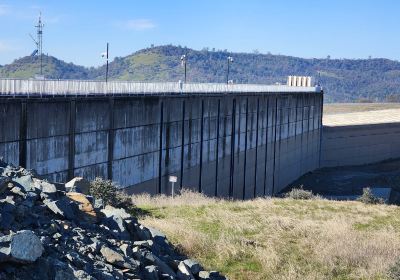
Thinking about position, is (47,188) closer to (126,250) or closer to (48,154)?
(126,250)

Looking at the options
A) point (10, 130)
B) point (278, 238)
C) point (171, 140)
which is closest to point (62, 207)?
point (278, 238)

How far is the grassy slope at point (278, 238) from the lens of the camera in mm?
15383

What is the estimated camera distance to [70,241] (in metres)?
9.58

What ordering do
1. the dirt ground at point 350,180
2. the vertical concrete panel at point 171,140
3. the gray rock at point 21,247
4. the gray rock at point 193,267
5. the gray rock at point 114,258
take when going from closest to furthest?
the gray rock at point 21,247, the gray rock at point 114,258, the gray rock at point 193,267, the vertical concrete panel at point 171,140, the dirt ground at point 350,180

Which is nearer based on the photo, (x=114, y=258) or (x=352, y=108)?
(x=114, y=258)

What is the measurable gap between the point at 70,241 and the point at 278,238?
10.5 meters

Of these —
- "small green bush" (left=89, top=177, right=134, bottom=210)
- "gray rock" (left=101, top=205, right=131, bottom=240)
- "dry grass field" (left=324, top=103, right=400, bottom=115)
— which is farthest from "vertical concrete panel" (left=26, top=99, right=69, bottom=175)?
"dry grass field" (left=324, top=103, right=400, bottom=115)

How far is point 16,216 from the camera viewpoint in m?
9.41

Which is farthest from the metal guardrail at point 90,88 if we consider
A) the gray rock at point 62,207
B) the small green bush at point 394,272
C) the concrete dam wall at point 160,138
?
the small green bush at point 394,272

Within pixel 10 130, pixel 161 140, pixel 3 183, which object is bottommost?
pixel 161 140

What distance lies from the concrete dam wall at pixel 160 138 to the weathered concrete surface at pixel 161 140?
4 cm

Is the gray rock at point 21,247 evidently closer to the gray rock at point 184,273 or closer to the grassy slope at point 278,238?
the gray rock at point 184,273

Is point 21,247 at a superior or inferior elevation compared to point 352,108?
superior

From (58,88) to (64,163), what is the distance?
3509mm
